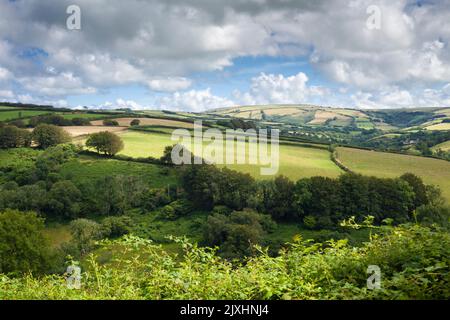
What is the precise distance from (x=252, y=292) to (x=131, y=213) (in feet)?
258

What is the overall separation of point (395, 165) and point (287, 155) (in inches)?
1120

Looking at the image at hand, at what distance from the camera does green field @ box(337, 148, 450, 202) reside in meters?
80.7

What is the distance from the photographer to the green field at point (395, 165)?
8068 centimetres

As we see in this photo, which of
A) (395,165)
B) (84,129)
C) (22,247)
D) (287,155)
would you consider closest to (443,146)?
(395,165)

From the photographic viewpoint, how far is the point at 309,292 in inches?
249

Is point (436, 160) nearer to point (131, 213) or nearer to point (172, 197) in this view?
point (172, 197)

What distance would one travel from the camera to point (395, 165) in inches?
3612

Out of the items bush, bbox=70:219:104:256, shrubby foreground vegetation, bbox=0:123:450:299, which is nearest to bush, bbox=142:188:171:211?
shrubby foreground vegetation, bbox=0:123:450:299

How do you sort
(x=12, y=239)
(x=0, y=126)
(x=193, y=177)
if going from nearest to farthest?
(x=12, y=239)
(x=193, y=177)
(x=0, y=126)

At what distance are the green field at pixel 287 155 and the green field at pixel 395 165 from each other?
5983mm

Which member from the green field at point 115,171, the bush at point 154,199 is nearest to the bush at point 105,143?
the green field at point 115,171

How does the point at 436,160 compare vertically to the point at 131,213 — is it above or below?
above

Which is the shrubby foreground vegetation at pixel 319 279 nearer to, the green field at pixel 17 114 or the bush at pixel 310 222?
the bush at pixel 310 222
